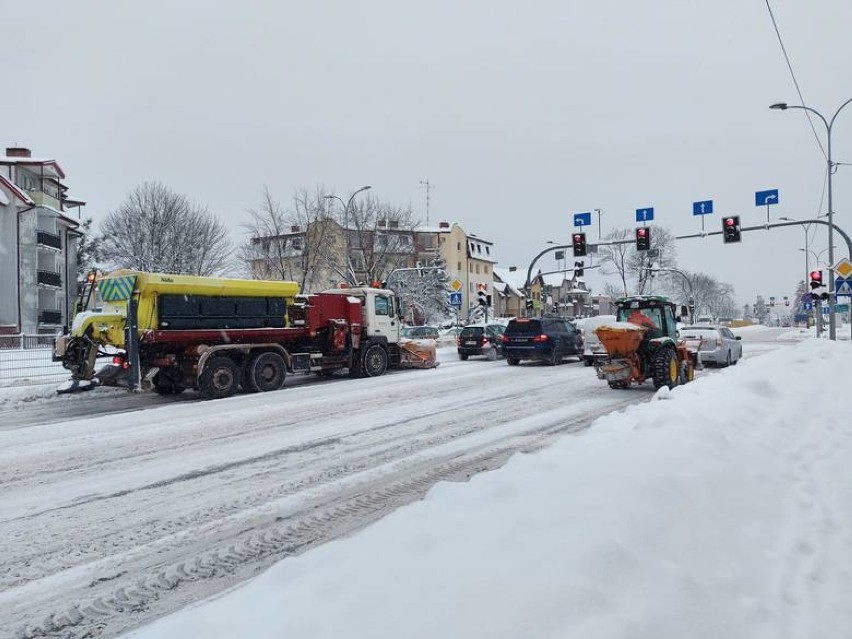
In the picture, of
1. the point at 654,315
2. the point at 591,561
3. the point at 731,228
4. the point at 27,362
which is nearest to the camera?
the point at 591,561

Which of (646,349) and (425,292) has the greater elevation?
(425,292)

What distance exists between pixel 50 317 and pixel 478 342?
3073cm

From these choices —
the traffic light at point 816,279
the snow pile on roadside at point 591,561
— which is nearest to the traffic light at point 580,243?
the traffic light at point 816,279

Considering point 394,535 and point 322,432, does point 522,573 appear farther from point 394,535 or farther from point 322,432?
point 322,432

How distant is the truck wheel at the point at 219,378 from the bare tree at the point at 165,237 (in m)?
32.6

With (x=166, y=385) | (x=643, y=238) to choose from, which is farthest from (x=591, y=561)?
(x=643, y=238)

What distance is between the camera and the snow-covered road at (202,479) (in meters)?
4.05

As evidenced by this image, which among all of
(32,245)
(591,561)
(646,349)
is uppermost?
(32,245)

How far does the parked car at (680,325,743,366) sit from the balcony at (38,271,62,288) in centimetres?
→ 3812

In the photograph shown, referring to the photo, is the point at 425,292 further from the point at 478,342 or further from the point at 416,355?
the point at 416,355

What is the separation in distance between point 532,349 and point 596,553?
1798 centimetres

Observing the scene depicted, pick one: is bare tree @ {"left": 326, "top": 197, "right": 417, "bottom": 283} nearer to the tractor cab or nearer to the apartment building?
the apartment building

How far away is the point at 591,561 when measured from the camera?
317 centimetres

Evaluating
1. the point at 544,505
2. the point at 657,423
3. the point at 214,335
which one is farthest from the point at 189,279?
the point at 544,505
